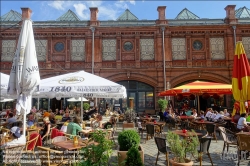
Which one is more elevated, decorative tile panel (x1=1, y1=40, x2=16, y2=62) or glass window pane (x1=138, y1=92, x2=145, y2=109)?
decorative tile panel (x1=1, y1=40, x2=16, y2=62)

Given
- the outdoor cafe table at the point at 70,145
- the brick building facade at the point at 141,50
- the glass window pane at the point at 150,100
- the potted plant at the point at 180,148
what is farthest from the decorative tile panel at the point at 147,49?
the potted plant at the point at 180,148

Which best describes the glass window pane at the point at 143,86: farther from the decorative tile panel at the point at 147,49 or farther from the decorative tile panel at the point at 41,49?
the decorative tile panel at the point at 41,49

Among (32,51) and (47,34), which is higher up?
(47,34)

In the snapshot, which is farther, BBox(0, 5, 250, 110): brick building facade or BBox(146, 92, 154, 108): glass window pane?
BBox(146, 92, 154, 108): glass window pane

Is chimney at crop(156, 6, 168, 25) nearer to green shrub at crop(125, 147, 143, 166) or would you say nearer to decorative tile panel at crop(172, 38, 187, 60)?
decorative tile panel at crop(172, 38, 187, 60)

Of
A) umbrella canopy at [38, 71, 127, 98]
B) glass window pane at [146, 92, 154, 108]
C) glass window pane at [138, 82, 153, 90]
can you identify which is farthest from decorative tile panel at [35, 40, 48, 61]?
umbrella canopy at [38, 71, 127, 98]

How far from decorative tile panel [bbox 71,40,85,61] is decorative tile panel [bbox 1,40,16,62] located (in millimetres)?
5820

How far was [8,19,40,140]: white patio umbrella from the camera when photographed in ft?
17.7

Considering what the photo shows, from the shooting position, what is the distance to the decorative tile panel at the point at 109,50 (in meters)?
20.0

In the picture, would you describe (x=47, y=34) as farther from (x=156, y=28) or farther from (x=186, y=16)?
(x=186, y=16)

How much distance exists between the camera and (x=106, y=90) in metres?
7.37

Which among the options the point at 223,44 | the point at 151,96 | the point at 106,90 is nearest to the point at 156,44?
the point at 151,96

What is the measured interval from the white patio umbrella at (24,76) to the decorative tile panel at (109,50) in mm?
14359

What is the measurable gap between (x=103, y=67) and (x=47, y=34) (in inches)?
258
